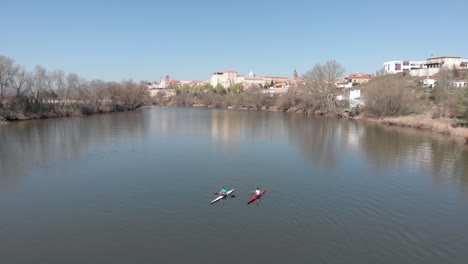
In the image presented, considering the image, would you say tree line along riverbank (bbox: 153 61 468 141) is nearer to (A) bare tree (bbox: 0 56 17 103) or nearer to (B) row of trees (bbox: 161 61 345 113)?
(B) row of trees (bbox: 161 61 345 113)

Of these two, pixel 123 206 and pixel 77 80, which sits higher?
pixel 77 80

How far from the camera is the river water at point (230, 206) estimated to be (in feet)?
29.3

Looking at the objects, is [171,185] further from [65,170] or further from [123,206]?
[65,170]

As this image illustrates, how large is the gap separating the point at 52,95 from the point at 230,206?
53.7 m

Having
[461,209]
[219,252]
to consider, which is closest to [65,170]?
[219,252]

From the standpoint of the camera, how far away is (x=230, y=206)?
12.0 m

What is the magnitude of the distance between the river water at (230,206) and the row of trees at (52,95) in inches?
989

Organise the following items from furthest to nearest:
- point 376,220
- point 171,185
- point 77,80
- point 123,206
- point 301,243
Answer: point 77,80 < point 171,185 < point 123,206 < point 376,220 < point 301,243

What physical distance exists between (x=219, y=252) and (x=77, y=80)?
201 feet

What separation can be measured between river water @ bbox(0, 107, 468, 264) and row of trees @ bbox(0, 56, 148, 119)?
25.1 m

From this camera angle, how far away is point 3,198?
12688mm

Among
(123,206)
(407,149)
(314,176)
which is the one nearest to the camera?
(123,206)

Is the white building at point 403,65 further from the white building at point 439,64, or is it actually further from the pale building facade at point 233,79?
the pale building facade at point 233,79

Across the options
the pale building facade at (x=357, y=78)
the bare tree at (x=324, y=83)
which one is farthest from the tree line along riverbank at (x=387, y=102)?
the pale building facade at (x=357, y=78)
